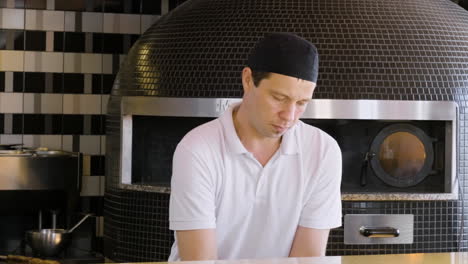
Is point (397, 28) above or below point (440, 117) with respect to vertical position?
above

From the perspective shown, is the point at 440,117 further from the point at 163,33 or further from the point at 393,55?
the point at 163,33

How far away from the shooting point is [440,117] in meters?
4.42

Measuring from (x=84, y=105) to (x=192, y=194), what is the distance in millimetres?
3405

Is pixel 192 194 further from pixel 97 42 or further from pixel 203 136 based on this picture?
pixel 97 42

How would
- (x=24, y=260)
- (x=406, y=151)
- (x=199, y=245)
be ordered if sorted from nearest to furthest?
1. (x=199, y=245)
2. (x=406, y=151)
3. (x=24, y=260)

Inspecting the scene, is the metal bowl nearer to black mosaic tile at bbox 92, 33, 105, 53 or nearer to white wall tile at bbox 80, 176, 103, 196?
white wall tile at bbox 80, 176, 103, 196

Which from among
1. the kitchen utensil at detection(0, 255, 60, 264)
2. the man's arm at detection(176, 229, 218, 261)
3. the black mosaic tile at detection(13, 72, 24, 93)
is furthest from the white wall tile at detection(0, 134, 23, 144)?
the man's arm at detection(176, 229, 218, 261)

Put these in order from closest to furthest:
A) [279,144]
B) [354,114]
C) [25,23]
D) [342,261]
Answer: [342,261] < [279,144] < [354,114] < [25,23]

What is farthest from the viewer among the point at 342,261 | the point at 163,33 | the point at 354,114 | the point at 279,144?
the point at 163,33

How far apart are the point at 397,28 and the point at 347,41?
29cm

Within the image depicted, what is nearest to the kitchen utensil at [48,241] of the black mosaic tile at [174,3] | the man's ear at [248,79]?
the black mosaic tile at [174,3]

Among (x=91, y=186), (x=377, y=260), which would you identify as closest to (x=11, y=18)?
(x=91, y=186)

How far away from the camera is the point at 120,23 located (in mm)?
5625

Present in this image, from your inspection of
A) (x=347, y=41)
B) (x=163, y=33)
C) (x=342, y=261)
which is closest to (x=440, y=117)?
(x=347, y=41)
